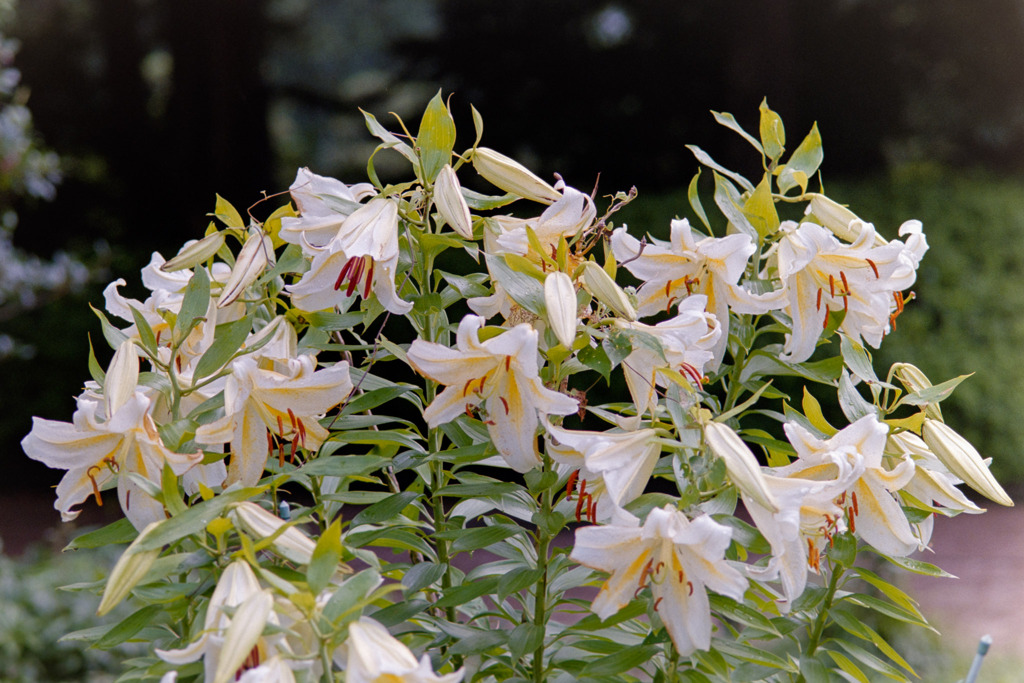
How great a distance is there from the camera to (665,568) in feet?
2.18

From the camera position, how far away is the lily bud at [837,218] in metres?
A: 0.89

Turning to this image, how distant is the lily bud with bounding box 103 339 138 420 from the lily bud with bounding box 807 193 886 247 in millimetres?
620

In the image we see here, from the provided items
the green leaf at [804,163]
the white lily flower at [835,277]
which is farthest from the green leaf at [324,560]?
the green leaf at [804,163]

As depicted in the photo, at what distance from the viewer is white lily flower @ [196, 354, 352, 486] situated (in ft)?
2.33

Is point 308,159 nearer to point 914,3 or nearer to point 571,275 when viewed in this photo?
point 914,3

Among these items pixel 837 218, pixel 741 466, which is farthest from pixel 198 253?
pixel 837 218

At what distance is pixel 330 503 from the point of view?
3.01 feet

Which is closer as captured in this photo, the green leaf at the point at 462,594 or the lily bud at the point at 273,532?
the lily bud at the point at 273,532

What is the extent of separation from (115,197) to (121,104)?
593mm

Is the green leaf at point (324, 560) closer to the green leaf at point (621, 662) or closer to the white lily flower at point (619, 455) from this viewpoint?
the white lily flower at point (619, 455)

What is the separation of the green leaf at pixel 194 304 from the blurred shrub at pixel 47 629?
1.85 m

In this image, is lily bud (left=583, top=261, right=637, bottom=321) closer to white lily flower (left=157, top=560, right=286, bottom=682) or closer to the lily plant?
the lily plant

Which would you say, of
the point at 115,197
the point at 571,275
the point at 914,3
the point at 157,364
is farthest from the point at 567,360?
the point at 914,3

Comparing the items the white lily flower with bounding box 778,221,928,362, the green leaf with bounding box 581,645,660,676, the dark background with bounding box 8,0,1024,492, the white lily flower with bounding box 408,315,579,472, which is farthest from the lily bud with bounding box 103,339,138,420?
the dark background with bounding box 8,0,1024,492
